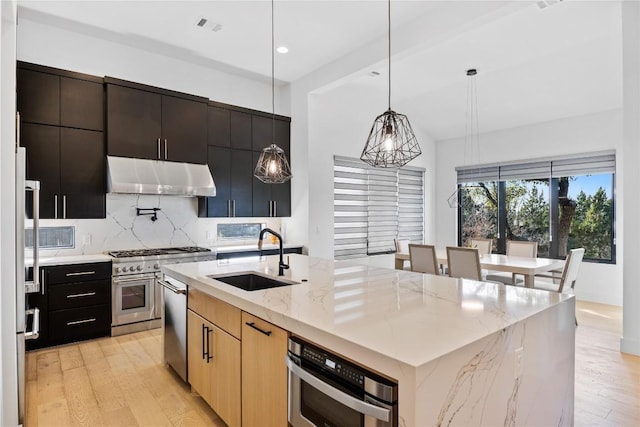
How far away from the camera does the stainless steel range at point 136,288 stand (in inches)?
158

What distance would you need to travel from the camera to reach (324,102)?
229 inches

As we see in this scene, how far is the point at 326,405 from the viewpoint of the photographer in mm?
1498

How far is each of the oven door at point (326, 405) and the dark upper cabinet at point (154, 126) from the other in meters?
3.68

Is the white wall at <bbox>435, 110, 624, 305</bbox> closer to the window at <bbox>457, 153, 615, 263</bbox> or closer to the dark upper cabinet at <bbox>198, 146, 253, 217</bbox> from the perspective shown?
the window at <bbox>457, 153, 615, 263</bbox>

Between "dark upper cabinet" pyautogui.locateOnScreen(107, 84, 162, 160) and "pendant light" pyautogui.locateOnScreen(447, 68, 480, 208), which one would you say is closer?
"dark upper cabinet" pyautogui.locateOnScreen(107, 84, 162, 160)

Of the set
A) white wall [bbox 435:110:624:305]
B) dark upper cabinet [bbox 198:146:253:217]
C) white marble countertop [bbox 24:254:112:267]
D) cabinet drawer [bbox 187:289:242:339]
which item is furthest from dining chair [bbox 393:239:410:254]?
white marble countertop [bbox 24:254:112:267]

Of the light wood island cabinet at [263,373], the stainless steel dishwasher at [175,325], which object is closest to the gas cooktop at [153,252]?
the stainless steel dishwasher at [175,325]

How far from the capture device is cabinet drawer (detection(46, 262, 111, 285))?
3.66 m

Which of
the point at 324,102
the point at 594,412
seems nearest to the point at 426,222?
the point at 324,102

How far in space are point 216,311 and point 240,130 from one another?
11.5ft

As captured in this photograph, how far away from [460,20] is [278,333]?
3430 mm

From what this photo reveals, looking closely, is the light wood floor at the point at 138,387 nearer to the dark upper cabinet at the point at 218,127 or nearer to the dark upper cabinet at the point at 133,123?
the dark upper cabinet at the point at 133,123

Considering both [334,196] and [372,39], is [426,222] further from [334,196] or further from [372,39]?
[372,39]

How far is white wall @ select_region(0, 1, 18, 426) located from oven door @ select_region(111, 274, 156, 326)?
1802 millimetres
